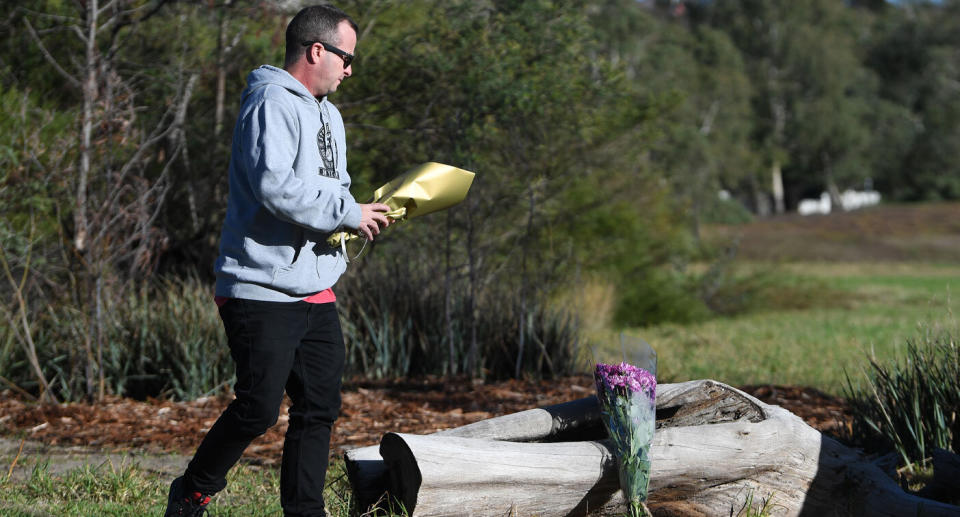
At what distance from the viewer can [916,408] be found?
16.5 ft

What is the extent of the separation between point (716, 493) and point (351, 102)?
598 cm

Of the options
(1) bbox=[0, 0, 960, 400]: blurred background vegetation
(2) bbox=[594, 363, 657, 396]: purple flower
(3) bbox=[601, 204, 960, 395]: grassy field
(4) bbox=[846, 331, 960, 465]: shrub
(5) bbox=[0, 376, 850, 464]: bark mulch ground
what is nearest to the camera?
(2) bbox=[594, 363, 657, 396]: purple flower

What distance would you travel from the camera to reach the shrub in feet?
16.7

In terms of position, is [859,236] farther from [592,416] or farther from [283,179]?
[283,179]

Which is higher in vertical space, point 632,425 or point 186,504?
point 632,425

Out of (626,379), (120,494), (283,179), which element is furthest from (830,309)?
(283,179)

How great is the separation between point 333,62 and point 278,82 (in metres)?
0.21

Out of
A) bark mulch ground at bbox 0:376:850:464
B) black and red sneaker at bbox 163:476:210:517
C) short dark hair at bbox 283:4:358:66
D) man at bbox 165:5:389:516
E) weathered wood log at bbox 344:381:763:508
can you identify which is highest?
short dark hair at bbox 283:4:358:66

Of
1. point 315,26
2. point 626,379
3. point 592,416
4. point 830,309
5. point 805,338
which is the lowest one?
point 830,309

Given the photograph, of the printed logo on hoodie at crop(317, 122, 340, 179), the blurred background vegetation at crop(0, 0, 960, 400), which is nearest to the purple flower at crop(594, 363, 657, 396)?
the printed logo on hoodie at crop(317, 122, 340, 179)

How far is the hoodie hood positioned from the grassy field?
1542 millimetres

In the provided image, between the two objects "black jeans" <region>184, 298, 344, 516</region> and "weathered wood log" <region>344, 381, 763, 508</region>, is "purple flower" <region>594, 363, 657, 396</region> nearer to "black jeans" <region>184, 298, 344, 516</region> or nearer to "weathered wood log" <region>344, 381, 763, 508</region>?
"weathered wood log" <region>344, 381, 763, 508</region>

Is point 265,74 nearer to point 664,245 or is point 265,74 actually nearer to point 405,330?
point 405,330

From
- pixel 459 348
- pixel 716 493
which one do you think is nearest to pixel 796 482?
pixel 716 493
